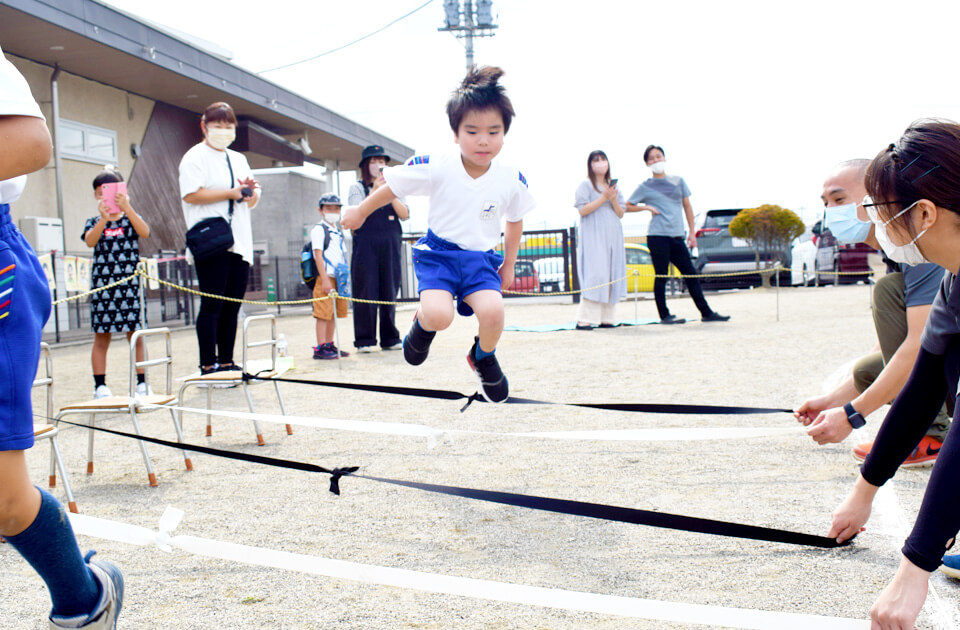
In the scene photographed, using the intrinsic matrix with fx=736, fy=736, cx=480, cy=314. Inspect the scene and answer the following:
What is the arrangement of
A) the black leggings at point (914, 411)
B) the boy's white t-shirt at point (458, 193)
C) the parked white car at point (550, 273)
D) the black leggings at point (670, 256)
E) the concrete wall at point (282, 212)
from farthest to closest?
1. the concrete wall at point (282, 212)
2. the parked white car at point (550, 273)
3. the black leggings at point (670, 256)
4. the boy's white t-shirt at point (458, 193)
5. the black leggings at point (914, 411)

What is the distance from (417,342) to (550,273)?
49.9 ft

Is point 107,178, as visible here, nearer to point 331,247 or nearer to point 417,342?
point 331,247

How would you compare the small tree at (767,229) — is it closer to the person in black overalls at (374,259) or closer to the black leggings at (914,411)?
the person in black overalls at (374,259)

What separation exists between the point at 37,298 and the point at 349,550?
4.45 feet

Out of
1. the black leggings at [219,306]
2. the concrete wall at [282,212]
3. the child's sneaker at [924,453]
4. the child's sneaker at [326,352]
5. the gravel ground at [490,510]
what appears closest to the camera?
the gravel ground at [490,510]

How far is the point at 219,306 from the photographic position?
5.80 m

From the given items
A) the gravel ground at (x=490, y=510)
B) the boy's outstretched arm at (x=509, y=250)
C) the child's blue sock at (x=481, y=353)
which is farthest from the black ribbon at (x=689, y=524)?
the boy's outstretched arm at (x=509, y=250)

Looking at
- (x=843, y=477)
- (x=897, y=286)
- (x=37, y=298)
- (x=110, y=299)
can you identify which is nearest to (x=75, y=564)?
(x=37, y=298)

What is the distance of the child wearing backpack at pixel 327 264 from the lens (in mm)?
7801

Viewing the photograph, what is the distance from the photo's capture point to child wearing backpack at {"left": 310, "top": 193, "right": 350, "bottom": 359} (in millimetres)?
7801

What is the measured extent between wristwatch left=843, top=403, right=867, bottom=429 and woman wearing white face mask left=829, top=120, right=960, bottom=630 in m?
0.30

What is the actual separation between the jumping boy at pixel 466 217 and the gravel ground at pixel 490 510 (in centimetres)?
68

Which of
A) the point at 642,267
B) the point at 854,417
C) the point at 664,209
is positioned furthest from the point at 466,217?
the point at 642,267

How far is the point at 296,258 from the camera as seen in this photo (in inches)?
875
